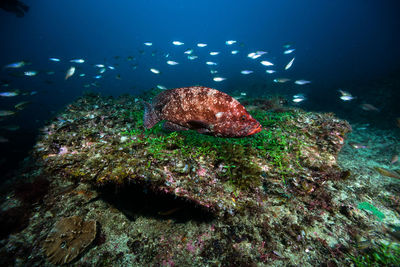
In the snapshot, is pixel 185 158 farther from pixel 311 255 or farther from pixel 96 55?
pixel 96 55

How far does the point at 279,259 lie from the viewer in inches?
95.5

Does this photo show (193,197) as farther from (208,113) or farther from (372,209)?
(372,209)

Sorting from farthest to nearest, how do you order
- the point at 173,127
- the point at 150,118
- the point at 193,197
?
the point at 150,118 → the point at 173,127 → the point at 193,197

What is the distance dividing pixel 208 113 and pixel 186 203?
1.83m

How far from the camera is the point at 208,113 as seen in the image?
10.4 feet

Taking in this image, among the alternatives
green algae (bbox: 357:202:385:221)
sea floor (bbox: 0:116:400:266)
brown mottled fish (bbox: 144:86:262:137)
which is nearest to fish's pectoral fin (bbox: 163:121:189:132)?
brown mottled fish (bbox: 144:86:262:137)

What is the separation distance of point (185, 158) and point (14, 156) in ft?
31.7

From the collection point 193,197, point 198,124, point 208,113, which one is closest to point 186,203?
point 193,197

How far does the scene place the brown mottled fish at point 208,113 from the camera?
3084 millimetres

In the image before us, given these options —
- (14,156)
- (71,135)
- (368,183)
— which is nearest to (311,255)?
(368,183)

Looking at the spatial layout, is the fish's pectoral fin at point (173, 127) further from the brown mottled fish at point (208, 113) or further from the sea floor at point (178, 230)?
the sea floor at point (178, 230)

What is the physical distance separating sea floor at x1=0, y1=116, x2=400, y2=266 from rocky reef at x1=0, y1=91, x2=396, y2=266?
0.05 ft

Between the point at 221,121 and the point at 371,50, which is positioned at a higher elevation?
the point at 371,50

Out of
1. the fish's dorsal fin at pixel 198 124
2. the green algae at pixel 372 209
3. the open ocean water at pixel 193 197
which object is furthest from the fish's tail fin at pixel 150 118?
the green algae at pixel 372 209
